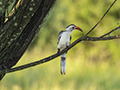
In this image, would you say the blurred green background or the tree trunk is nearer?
the tree trunk

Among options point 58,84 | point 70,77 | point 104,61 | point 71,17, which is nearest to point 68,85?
point 58,84

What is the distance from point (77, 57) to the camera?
12.3 metres

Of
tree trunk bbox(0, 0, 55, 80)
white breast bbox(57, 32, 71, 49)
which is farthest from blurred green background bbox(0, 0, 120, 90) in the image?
tree trunk bbox(0, 0, 55, 80)

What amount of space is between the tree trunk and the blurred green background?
460 cm

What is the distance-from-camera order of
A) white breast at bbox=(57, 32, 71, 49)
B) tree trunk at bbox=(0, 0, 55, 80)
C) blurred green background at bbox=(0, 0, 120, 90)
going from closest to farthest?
tree trunk at bbox=(0, 0, 55, 80) < white breast at bbox=(57, 32, 71, 49) < blurred green background at bbox=(0, 0, 120, 90)

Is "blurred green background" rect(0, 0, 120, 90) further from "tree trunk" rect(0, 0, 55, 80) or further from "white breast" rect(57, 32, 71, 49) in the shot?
"tree trunk" rect(0, 0, 55, 80)

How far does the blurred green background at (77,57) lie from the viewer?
724 centimetres

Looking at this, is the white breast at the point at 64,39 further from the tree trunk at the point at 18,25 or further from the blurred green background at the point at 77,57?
the blurred green background at the point at 77,57

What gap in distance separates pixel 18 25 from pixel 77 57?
10374mm

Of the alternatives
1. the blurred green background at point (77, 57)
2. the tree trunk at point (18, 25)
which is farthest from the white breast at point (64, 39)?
the blurred green background at point (77, 57)

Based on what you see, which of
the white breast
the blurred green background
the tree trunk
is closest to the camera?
the tree trunk

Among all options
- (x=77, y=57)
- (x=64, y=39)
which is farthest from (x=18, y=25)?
(x=77, y=57)

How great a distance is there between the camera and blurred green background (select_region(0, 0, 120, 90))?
724cm

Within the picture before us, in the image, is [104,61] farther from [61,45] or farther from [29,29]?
[29,29]
